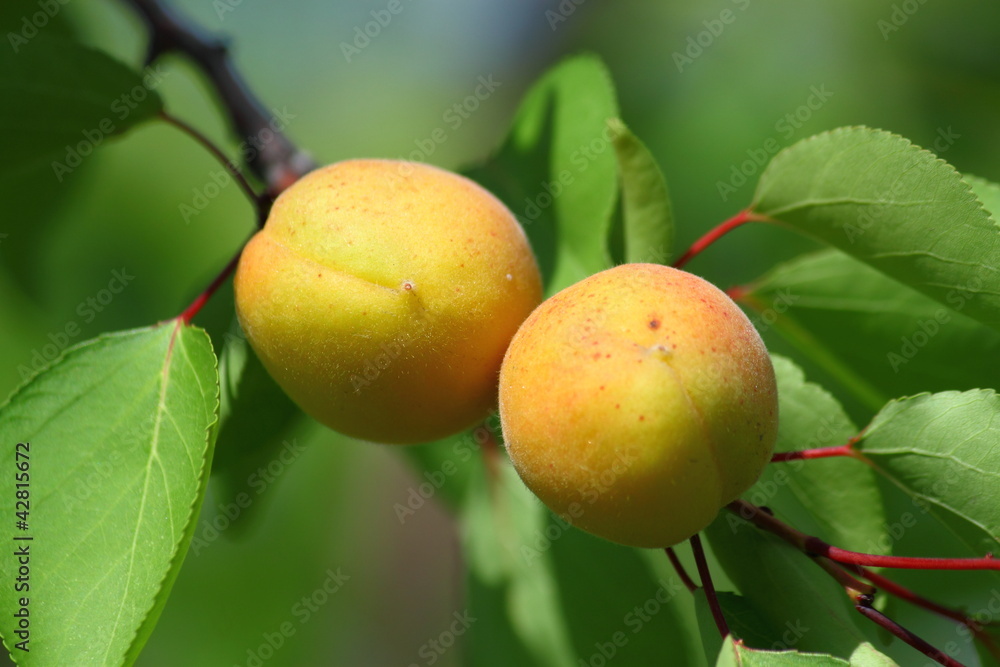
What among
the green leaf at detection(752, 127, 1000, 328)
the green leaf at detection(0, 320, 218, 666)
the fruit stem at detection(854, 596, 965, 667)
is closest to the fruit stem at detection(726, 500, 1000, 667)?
the fruit stem at detection(854, 596, 965, 667)

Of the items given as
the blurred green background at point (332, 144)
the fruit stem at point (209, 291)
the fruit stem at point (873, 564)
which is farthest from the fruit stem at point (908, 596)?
the fruit stem at point (209, 291)

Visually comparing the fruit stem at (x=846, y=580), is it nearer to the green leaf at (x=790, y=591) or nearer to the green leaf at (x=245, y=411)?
the green leaf at (x=790, y=591)

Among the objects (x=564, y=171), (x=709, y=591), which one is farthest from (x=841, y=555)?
(x=564, y=171)

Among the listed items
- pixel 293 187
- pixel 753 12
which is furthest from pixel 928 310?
pixel 753 12

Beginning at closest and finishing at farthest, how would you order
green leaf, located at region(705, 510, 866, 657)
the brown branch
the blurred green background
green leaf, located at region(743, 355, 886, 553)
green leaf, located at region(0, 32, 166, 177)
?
green leaf, located at region(705, 510, 866, 657)
green leaf, located at region(743, 355, 886, 553)
green leaf, located at region(0, 32, 166, 177)
the brown branch
the blurred green background

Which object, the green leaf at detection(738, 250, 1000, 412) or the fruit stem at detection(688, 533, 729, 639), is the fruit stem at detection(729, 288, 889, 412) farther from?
the fruit stem at detection(688, 533, 729, 639)

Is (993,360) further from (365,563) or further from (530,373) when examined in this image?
(365,563)
